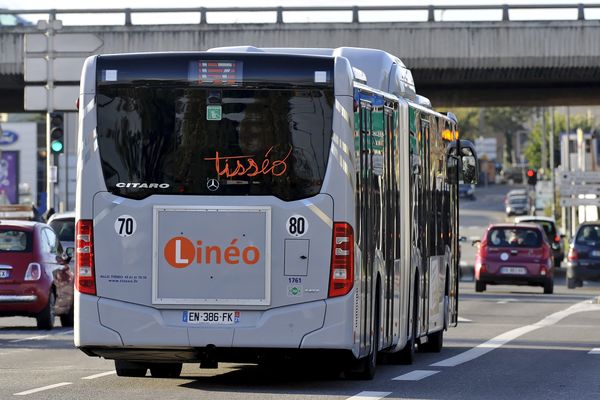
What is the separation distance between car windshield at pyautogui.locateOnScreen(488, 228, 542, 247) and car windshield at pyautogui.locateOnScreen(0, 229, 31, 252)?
58.3ft

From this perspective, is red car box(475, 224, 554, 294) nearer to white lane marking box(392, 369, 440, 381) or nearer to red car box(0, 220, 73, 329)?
red car box(0, 220, 73, 329)

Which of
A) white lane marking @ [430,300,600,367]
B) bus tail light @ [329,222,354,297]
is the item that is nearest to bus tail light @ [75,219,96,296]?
bus tail light @ [329,222,354,297]

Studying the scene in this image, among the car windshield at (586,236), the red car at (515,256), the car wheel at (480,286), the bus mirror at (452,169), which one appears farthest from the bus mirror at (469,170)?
the car windshield at (586,236)

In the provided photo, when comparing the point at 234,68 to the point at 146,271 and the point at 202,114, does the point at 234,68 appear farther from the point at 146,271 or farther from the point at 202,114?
the point at 146,271

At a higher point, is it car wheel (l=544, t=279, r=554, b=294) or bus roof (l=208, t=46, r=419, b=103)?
bus roof (l=208, t=46, r=419, b=103)

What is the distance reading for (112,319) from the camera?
50.4ft

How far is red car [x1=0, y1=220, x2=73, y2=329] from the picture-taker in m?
26.1

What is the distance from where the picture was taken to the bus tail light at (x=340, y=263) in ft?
49.9

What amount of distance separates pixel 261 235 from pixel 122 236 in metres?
1.19

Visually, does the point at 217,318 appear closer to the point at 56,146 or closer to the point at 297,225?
the point at 297,225

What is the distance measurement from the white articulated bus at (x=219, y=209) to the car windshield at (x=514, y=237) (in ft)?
87.7

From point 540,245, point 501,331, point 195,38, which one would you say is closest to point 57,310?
point 501,331

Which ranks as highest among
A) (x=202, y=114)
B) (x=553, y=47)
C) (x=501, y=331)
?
(x=553, y=47)

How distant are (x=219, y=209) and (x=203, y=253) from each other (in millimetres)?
396
